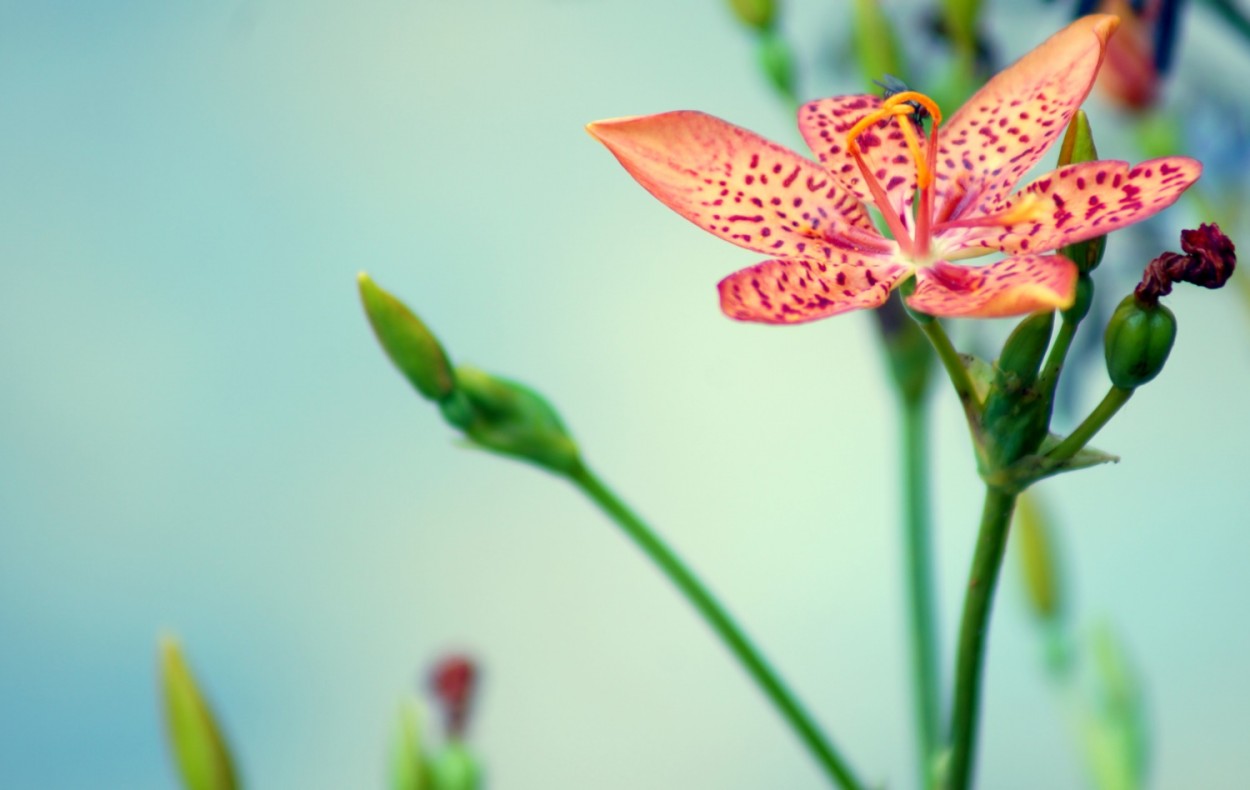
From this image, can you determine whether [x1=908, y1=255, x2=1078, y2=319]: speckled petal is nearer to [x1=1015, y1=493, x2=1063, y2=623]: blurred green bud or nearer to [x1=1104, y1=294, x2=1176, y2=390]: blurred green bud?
[x1=1104, y1=294, x2=1176, y2=390]: blurred green bud

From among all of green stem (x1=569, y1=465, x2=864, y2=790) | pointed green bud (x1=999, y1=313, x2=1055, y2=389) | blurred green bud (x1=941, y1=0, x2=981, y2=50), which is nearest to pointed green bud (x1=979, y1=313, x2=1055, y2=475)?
pointed green bud (x1=999, y1=313, x2=1055, y2=389)

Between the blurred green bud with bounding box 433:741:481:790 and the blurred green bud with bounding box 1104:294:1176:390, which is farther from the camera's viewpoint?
the blurred green bud with bounding box 433:741:481:790

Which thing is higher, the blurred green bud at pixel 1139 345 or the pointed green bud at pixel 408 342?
the pointed green bud at pixel 408 342

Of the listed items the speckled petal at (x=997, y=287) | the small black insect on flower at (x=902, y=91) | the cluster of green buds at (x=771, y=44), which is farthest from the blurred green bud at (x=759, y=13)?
the speckled petal at (x=997, y=287)

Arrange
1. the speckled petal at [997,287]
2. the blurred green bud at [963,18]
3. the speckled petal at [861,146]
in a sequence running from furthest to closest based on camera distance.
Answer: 1. the blurred green bud at [963,18]
2. the speckled petal at [861,146]
3. the speckled petal at [997,287]

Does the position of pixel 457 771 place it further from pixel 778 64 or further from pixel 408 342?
pixel 778 64

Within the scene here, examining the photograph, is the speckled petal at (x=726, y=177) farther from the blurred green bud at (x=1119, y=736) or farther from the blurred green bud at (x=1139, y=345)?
the blurred green bud at (x=1119, y=736)

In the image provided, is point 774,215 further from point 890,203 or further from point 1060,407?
point 1060,407

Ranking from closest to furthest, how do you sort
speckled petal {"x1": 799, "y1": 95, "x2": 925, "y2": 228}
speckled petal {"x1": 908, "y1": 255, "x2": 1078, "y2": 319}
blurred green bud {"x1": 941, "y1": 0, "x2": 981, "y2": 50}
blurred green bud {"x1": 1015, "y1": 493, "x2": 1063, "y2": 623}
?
1. speckled petal {"x1": 908, "y1": 255, "x2": 1078, "y2": 319}
2. speckled petal {"x1": 799, "y1": 95, "x2": 925, "y2": 228}
3. blurred green bud {"x1": 941, "y1": 0, "x2": 981, "y2": 50}
4. blurred green bud {"x1": 1015, "y1": 493, "x2": 1063, "y2": 623}
